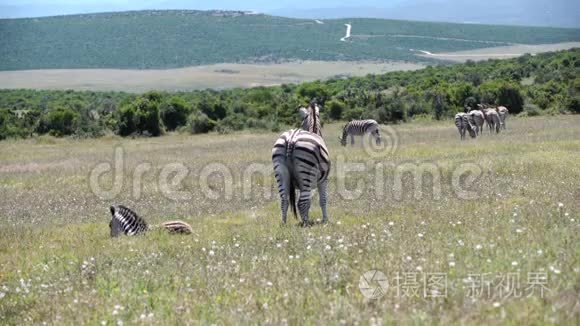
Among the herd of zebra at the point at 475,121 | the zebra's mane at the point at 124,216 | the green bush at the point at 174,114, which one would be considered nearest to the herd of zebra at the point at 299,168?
the zebra's mane at the point at 124,216

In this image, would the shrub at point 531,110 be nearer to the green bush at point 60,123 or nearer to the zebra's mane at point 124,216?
the green bush at point 60,123

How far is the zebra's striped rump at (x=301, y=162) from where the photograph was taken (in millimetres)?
13211

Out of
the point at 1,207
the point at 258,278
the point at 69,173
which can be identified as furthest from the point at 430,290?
the point at 69,173

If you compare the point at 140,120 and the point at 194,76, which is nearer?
the point at 140,120

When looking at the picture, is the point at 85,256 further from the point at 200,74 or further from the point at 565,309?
the point at 200,74

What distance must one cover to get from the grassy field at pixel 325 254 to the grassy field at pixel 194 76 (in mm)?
117444

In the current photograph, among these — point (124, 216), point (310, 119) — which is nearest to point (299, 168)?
point (310, 119)

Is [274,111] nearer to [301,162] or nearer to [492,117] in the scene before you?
[492,117]

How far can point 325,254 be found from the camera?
8.63 metres

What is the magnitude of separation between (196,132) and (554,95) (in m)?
30.0

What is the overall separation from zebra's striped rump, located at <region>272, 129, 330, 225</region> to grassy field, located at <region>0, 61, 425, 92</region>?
123 m

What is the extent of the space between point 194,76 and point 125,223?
153 metres

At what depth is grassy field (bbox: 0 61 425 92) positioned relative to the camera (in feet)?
481

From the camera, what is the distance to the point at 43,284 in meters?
8.88
